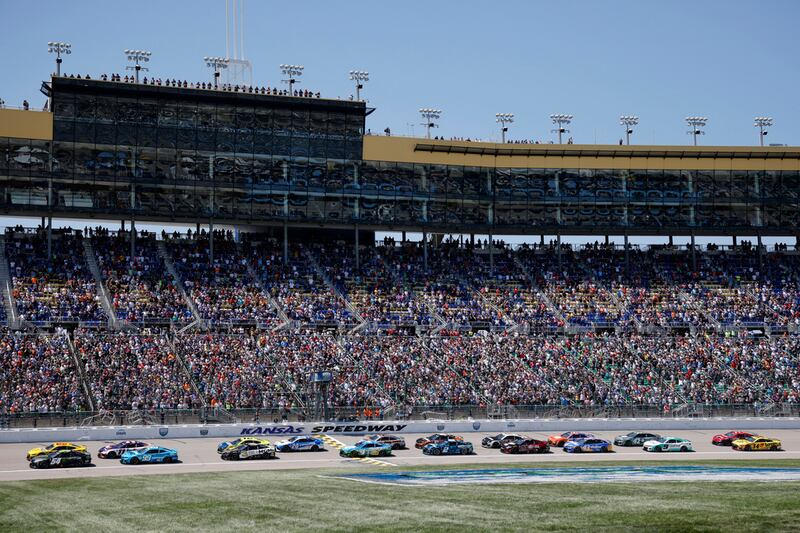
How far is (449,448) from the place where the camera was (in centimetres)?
5347

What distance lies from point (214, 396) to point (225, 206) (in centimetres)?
2502

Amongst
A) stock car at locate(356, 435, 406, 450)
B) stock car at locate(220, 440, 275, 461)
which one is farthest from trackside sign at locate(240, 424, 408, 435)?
stock car at locate(220, 440, 275, 461)

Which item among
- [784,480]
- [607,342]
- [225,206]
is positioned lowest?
[784,480]

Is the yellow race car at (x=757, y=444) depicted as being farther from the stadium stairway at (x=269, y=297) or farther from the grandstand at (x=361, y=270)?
the stadium stairway at (x=269, y=297)

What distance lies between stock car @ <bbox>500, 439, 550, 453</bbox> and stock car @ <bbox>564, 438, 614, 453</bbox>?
1249mm

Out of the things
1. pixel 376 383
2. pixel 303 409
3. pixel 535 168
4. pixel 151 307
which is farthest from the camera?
pixel 535 168

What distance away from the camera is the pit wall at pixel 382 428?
5559 cm

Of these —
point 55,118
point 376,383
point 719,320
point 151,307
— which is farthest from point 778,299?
point 55,118

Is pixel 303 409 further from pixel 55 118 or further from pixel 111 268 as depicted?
pixel 55 118

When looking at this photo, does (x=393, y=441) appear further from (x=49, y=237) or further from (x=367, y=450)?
(x=49, y=237)

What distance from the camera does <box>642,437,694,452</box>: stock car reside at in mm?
55625

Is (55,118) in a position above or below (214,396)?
above

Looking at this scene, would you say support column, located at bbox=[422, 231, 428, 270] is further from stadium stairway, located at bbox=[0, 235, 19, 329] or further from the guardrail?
stadium stairway, located at bbox=[0, 235, 19, 329]

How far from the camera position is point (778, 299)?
83.3 m
